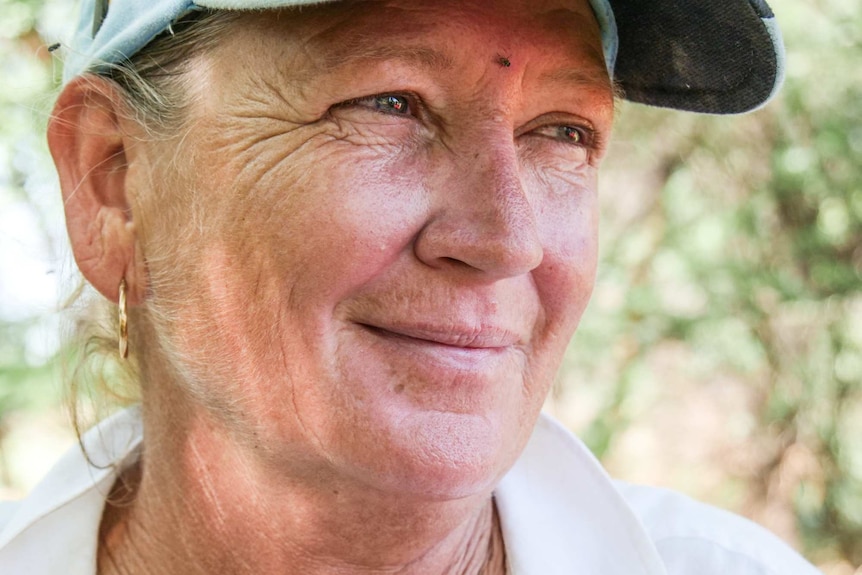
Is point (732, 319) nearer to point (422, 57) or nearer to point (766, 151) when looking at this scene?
point (766, 151)

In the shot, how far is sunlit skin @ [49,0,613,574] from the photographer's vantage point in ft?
5.53

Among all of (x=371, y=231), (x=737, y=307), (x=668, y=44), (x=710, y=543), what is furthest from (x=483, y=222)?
(x=737, y=307)

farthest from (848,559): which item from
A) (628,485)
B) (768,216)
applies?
(628,485)

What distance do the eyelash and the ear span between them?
1.88ft

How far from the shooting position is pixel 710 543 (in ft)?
7.19

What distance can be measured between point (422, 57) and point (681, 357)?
3.97 metres

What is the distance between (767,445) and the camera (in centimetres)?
527

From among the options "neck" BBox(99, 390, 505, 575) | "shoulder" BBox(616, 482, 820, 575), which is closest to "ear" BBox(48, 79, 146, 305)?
"neck" BBox(99, 390, 505, 575)

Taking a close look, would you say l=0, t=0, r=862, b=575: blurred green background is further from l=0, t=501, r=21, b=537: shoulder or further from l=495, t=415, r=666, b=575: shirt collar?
l=495, t=415, r=666, b=575: shirt collar

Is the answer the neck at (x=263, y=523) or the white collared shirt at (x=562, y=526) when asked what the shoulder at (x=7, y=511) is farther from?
the neck at (x=263, y=523)

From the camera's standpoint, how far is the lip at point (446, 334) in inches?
67.4

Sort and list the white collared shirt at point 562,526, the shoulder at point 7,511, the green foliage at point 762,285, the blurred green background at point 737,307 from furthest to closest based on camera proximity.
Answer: the green foliage at point 762,285, the blurred green background at point 737,307, the shoulder at point 7,511, the white collared shirt at point 562,526

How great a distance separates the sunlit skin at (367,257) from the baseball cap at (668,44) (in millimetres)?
148

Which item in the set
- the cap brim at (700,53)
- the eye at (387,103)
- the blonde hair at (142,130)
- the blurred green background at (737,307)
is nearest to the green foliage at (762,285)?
the blurred green background at (737,307)
